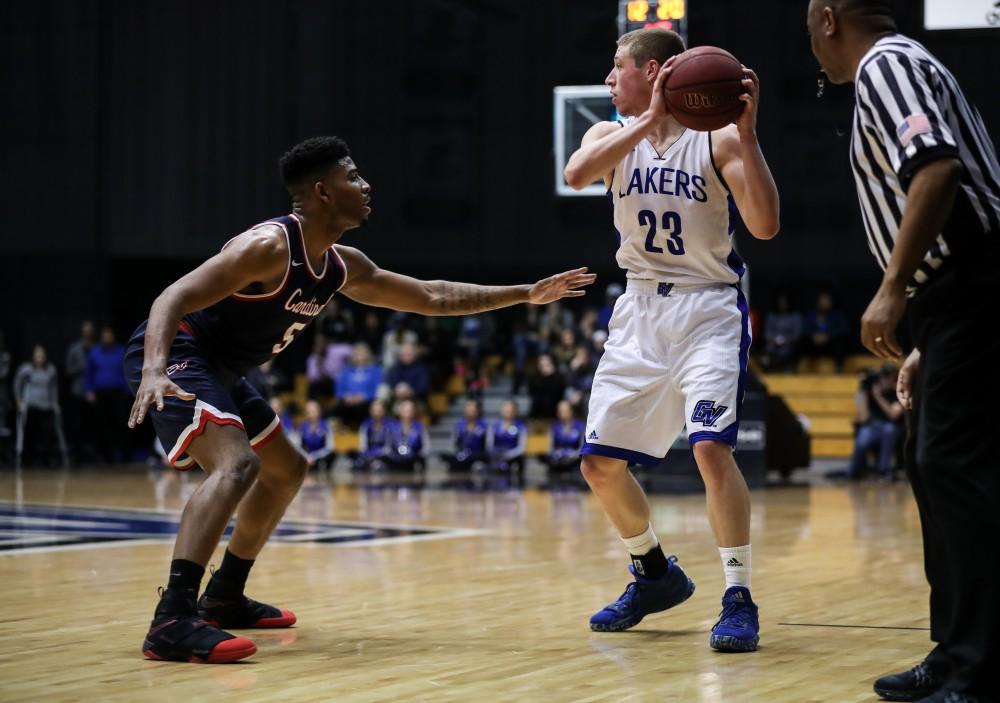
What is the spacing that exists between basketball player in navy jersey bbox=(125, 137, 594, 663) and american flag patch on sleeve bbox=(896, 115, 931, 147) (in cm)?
186

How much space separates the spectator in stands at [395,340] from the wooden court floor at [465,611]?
850 centimetres

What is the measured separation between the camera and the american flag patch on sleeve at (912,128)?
10.3 ft

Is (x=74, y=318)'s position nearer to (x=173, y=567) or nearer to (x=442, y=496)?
(x=442, y=496)

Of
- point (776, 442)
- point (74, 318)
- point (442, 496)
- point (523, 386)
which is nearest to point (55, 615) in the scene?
point (442, 496)

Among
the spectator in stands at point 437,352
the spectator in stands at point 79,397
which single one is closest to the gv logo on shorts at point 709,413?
the spectator in stands at point 437,352

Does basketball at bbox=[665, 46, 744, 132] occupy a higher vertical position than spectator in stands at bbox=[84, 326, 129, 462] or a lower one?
higher

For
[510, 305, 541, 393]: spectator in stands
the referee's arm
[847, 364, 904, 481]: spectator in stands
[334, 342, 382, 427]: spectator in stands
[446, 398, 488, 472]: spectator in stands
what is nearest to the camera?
the referee's arm

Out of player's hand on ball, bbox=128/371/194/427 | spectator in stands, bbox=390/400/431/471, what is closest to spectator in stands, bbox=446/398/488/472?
spectator in stands, bbox=390/400/431/471

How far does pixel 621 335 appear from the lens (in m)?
4.77

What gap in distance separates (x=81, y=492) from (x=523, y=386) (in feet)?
25.3

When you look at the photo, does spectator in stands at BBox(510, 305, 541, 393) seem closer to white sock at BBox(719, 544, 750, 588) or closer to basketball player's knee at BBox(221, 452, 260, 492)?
white sock at BBox(719, 544, 750, 588)

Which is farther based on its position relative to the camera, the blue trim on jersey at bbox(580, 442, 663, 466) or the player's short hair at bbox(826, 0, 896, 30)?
the blue trim on jersey at bbox(580, 442, 663, 466)

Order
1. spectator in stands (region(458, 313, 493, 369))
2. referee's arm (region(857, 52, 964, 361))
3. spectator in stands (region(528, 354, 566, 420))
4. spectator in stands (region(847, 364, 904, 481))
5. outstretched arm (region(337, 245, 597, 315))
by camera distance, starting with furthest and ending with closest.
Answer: spectator in stands (region(458, 313, 493, 369))
spectator in stands (region(528, 354, 566, 420))
spectator in stands (region(847, 364, 904, 481))
outstretched arm (region(337, 245, 597, 315))
referee's arm (region(857, 52, 964, 361))

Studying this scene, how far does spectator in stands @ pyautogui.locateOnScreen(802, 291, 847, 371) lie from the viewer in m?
19.3
